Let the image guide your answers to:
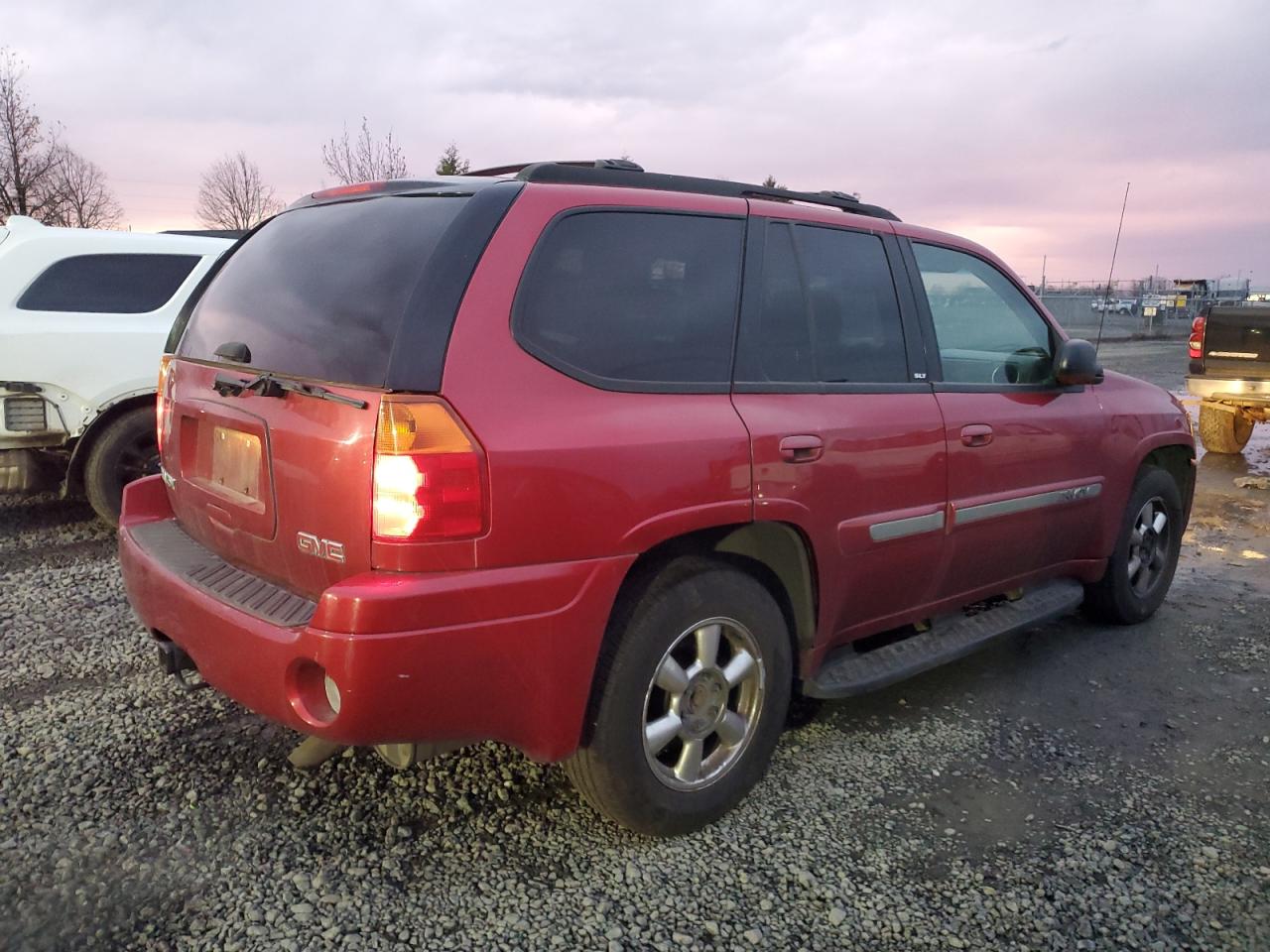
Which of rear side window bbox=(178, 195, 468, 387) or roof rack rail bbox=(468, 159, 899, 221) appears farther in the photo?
roof rack rail bbox=(468, 159, 899, 221)

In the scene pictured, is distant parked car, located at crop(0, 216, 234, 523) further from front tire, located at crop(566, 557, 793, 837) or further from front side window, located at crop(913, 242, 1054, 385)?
front side window, located at crop(913, 242, 1054, 385)

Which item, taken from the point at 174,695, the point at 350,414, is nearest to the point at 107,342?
the point at 174,695

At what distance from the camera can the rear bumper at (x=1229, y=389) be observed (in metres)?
9.48

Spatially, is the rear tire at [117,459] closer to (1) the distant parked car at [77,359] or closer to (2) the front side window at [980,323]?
(1) the distant parked car at [77,359]

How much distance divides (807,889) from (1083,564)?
241 centimetres

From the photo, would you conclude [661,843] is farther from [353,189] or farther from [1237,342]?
[1237,342]

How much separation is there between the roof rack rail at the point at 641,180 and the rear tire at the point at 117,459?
378cm

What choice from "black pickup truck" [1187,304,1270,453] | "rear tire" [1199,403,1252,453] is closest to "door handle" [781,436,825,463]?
"black pickup truck" [1187,304,1270,453]

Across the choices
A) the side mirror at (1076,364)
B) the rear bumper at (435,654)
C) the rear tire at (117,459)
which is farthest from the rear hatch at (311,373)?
the rear tire at (117,459)

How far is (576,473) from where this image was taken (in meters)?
2.37

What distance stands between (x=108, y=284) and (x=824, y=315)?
5000mm

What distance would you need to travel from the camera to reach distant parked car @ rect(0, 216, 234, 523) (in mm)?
5668

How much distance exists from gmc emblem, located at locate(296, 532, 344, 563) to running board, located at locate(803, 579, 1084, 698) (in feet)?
5.05

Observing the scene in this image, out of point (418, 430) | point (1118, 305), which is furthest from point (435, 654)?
point (1118, 305)
